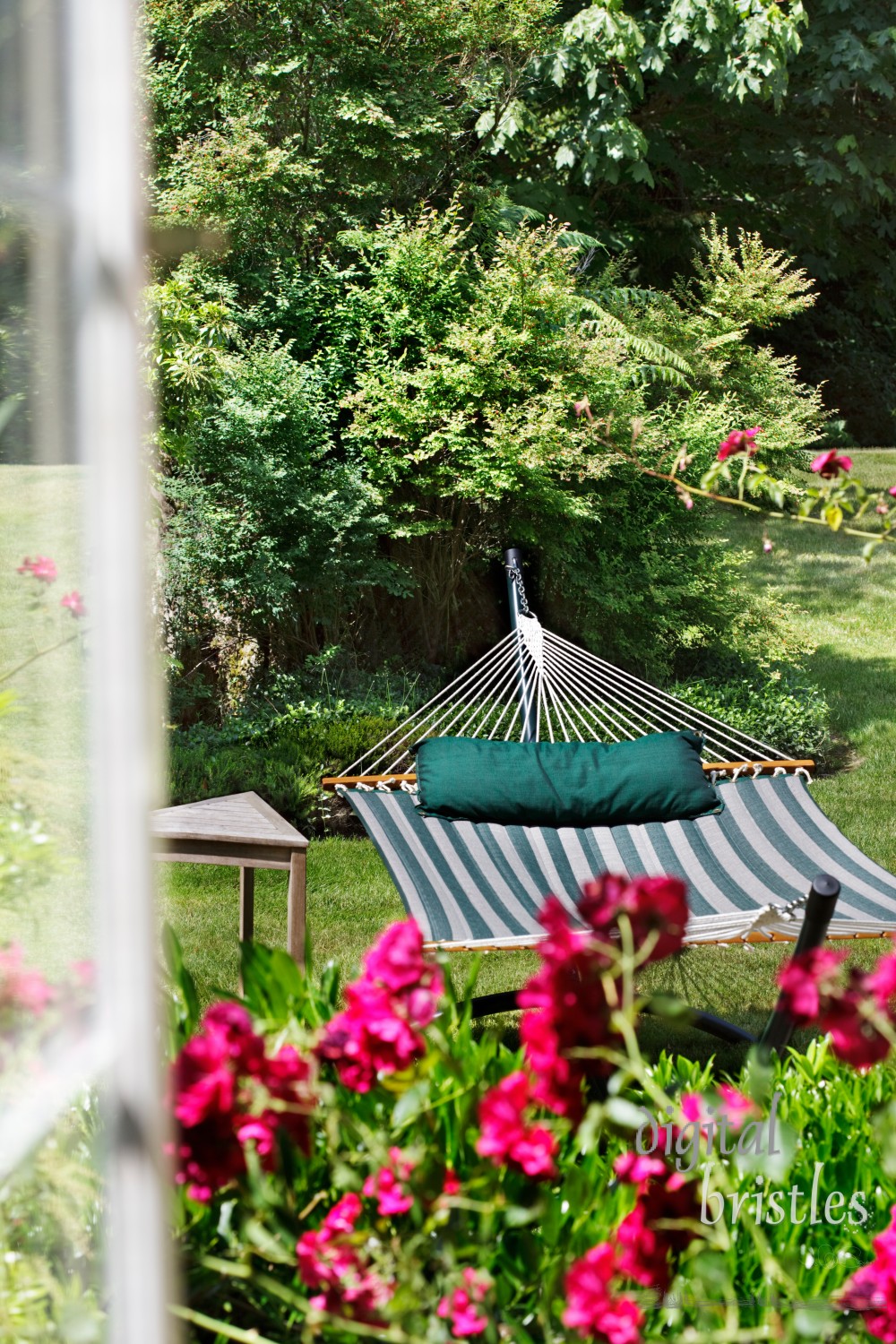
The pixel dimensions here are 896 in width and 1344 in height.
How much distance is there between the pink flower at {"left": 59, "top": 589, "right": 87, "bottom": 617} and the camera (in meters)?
0.80

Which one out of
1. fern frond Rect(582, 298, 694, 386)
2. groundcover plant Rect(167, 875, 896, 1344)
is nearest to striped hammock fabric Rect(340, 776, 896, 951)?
groundcover plant Rect(167, 875, 896, 1344)

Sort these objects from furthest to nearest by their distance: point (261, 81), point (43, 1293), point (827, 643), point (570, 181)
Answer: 1. point (570, 181)
2. point (827, 643)
3. point (261, 81)
4. point (43, 1293)

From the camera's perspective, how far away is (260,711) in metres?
5.18

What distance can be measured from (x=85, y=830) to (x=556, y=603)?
537cm

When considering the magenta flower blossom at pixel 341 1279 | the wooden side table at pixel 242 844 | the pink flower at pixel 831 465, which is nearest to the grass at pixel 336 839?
the wooden side table at pixel 242 844

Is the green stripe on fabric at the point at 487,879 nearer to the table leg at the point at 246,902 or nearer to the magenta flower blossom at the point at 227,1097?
the table leg at the point at 246,902

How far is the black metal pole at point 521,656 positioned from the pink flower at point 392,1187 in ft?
9.53

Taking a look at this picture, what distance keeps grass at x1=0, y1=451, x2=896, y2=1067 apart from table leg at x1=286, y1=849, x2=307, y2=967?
0.77ft

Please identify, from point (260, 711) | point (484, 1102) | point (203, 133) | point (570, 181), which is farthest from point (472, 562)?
point (484, 1102)

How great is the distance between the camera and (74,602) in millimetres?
814

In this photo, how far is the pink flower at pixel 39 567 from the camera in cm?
83

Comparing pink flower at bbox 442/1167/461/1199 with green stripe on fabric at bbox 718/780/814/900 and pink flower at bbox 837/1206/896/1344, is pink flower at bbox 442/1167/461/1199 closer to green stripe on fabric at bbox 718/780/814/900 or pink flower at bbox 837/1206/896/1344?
pink flower at bbox 837/1206/896/1344

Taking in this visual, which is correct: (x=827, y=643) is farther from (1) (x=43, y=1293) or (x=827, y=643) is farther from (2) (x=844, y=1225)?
(1) (x=43, y=1293)

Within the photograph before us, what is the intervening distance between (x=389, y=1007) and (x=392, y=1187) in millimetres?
177
